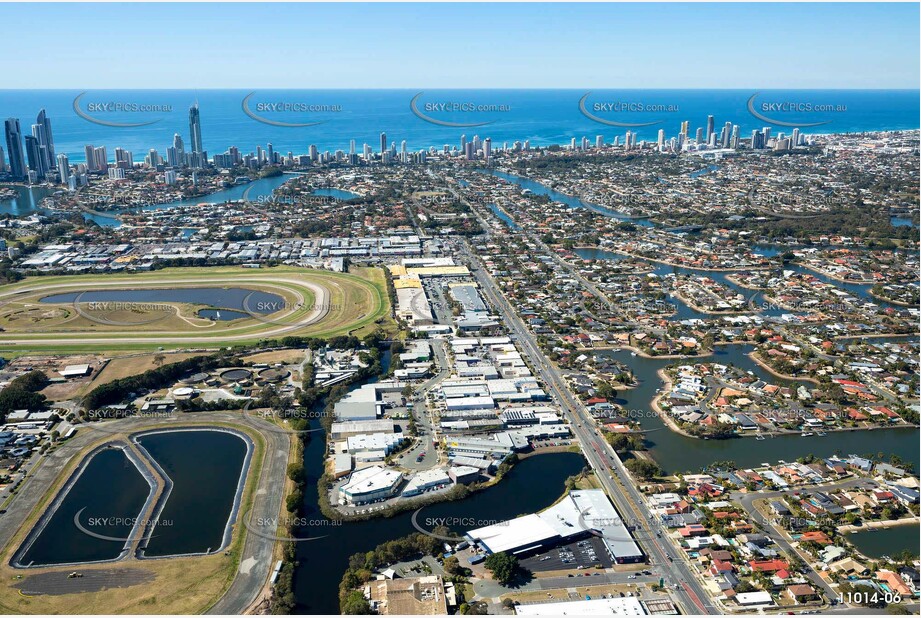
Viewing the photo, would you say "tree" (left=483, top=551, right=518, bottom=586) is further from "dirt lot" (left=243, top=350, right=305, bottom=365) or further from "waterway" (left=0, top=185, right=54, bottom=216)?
"waterway" (left=0, top=185, right=54, bottom=216)

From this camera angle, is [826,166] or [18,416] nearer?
[18,416]

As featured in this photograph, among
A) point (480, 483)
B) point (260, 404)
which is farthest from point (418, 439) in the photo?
point (260, 404)

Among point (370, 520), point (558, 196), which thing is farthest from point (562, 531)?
point (558, 196)

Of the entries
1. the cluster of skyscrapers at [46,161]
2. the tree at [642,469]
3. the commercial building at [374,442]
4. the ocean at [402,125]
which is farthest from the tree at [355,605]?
the ocean at [402,125]

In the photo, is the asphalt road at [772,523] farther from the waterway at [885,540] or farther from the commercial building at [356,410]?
the commercial building at [356,410]

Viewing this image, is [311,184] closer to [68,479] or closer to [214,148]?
[214,148]
